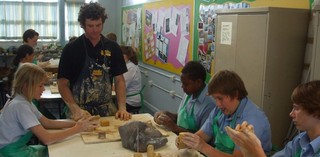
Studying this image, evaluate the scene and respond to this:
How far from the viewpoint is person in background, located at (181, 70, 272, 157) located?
1873mm

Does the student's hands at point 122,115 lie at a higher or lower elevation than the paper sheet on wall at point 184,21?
lower

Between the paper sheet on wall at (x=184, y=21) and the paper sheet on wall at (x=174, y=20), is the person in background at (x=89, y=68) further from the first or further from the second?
the paper sheet on wall at (x=174, y=20)

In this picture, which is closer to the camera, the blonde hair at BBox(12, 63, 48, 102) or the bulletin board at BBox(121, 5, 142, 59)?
the blonde hair at BBox(12, 63, 48, 102)

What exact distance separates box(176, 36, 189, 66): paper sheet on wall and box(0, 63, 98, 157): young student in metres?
2.41

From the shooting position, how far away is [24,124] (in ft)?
7.05

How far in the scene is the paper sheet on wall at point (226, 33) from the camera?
2.65m

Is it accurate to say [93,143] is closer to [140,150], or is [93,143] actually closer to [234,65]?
[140,150]

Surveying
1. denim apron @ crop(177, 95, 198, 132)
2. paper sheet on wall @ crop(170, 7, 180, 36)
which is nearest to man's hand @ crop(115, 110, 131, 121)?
denim apron @ crop(177, 95, 198, 132)

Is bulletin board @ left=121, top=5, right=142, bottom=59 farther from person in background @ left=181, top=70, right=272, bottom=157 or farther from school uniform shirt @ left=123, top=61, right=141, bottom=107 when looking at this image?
person in background @ left=181, top=70, right=272, bottom=157

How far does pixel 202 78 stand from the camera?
8.24 feet

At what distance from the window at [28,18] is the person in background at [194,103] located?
703cm

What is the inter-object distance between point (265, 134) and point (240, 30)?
0.94m

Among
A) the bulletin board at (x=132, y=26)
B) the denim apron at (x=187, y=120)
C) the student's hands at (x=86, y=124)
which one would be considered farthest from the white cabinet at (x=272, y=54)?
the bulletin board at (x=132, y=26)

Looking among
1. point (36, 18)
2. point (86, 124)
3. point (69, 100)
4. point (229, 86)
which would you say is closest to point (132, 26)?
point (36, 18)
